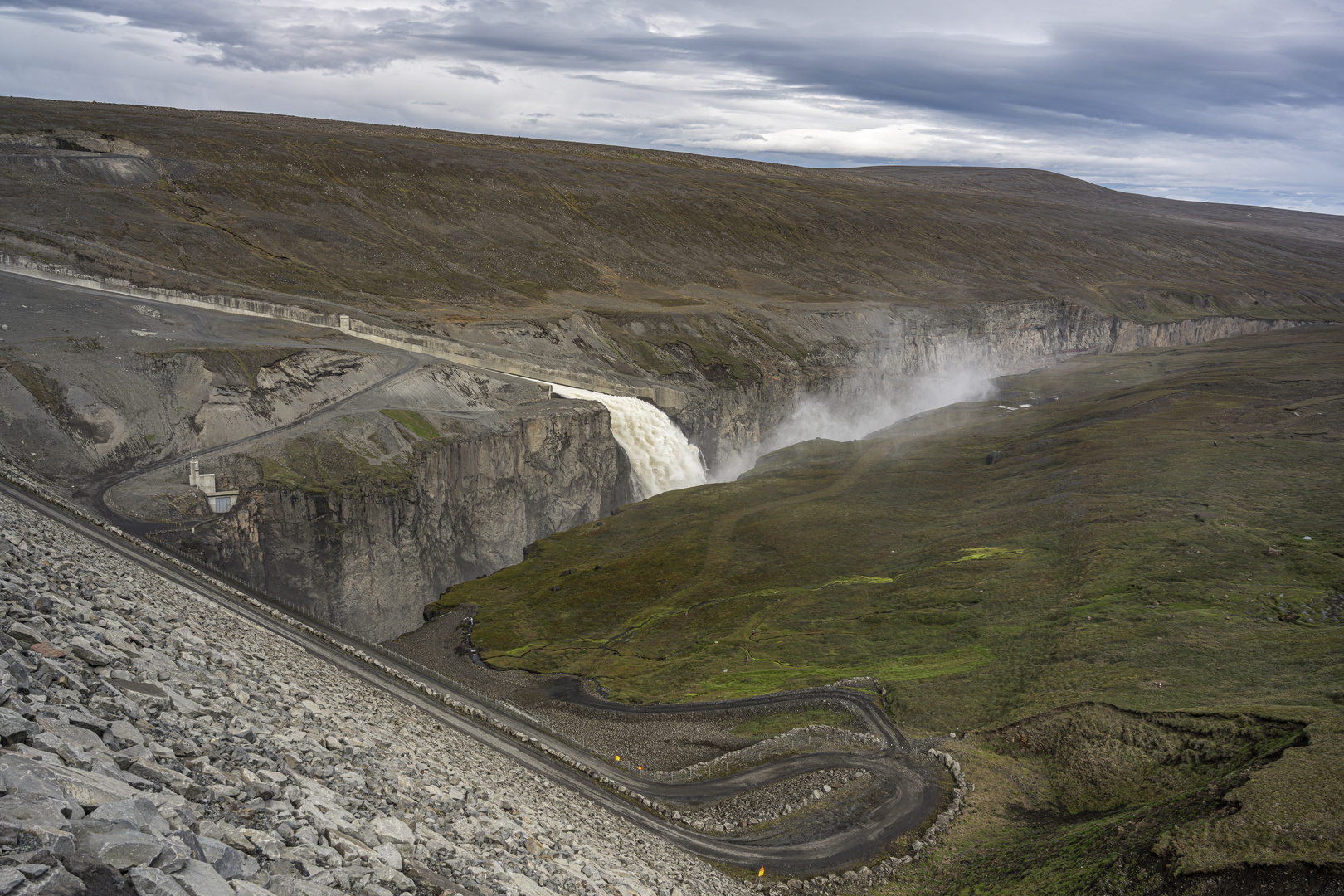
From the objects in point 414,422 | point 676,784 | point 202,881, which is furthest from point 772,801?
point 414,422

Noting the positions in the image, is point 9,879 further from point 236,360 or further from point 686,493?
point 686,493

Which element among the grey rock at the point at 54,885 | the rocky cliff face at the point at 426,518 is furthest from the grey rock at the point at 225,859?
the rocky cliff face at the point at 426,518

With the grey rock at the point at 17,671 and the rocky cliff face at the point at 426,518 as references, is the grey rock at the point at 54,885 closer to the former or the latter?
the grey rock at the point at 17,671

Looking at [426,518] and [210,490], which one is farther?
[426,518]

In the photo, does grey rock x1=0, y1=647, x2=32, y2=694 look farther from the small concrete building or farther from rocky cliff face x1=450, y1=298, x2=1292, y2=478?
rocky cliff face x1=450, y1=298, x2=1292, y2=478

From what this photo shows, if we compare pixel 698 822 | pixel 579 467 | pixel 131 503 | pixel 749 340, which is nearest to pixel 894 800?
pixel 698 822

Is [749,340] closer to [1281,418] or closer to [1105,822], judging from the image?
[1281,418]
